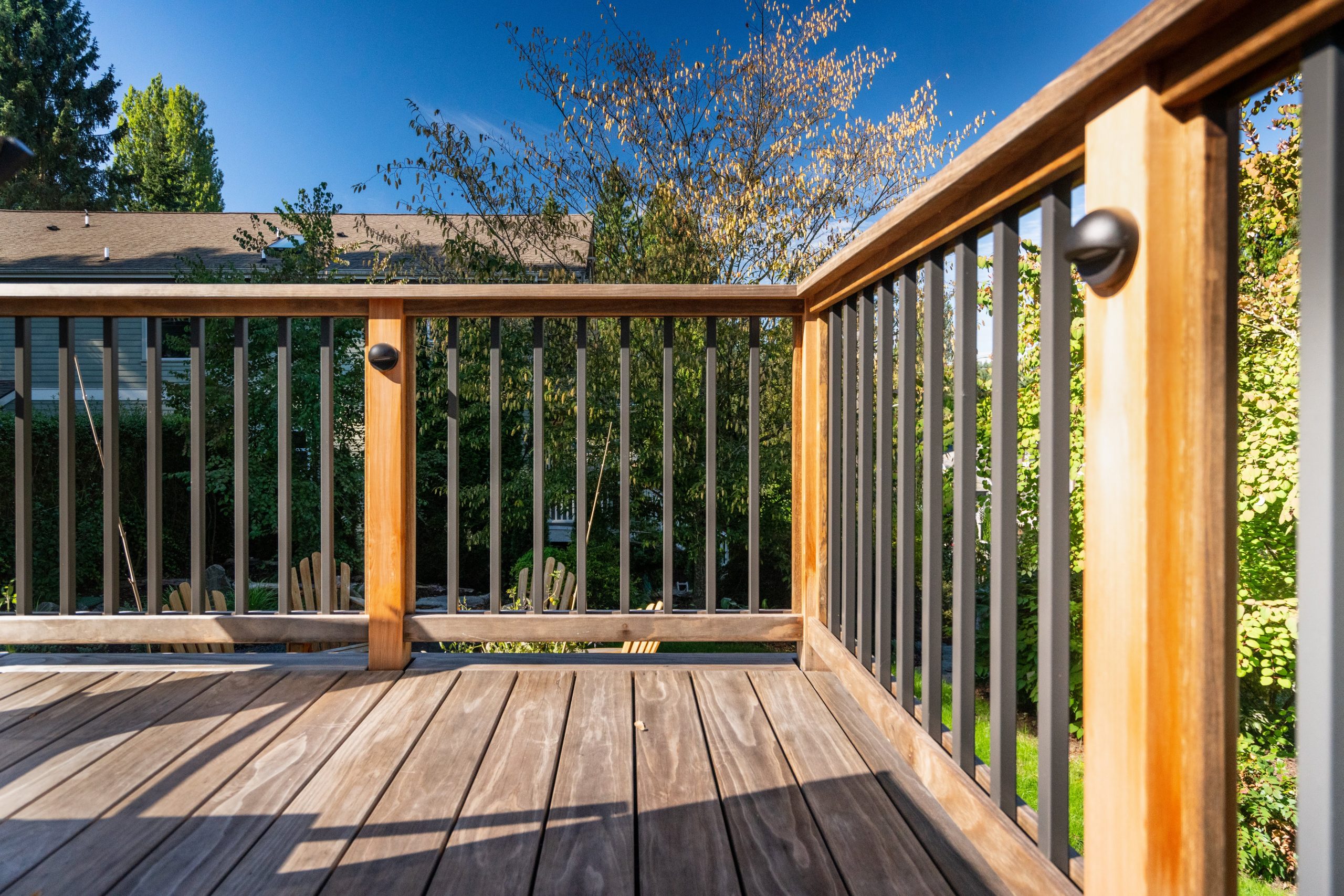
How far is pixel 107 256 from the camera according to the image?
10344mm

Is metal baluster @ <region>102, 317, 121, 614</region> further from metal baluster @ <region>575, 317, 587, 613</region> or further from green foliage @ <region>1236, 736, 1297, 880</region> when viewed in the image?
green foliage @ <region>1236, 736, 1297, 880</region>

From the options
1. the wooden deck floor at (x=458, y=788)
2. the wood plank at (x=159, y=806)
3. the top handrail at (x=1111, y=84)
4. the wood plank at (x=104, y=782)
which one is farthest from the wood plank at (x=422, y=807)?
the top handrail at (x=1111, y=84)

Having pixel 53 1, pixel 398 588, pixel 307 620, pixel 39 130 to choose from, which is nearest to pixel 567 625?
pixel 398 588

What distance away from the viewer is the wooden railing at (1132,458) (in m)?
0.54

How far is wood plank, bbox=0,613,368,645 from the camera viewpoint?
6.17 feet

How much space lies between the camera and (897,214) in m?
1.25

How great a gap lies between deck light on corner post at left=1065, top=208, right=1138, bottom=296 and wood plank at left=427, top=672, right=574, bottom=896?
103 centimetres

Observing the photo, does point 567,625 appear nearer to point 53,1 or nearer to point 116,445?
point 116,445

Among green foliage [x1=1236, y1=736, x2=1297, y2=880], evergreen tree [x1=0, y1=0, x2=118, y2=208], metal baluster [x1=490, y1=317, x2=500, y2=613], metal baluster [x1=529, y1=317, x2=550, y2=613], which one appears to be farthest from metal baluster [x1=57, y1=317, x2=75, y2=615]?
evergreen tree [x1=0, y1=0, x2=118, y2=208]

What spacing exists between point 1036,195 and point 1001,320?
0.16m

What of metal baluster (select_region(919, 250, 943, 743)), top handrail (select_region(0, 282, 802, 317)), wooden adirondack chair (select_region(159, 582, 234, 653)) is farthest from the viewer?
wooden adirondack chair (select_region(159, 582, 234, 653))

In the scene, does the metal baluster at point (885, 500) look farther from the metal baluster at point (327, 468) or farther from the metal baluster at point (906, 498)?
the metal baluster at point (327, 468)

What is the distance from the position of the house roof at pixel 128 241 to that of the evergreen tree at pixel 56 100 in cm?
399

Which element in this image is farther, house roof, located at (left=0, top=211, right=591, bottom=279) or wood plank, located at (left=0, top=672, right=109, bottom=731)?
house roof, located at (left=0, top=211, right=591, bottom=279)
